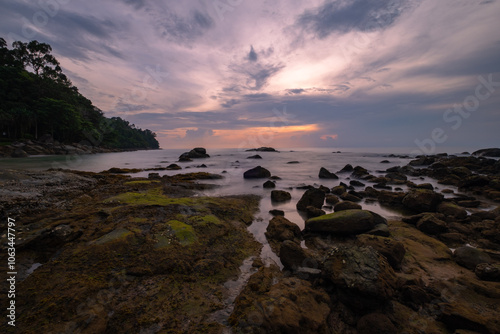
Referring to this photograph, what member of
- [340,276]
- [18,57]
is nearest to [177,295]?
[340,276]

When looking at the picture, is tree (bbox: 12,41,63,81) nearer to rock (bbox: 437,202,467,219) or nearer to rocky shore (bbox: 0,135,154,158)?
rocky shore (bbox: 0,135,154,158)

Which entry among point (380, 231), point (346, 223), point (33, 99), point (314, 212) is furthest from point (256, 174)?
point (33, 99)

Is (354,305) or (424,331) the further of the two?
(354,305)

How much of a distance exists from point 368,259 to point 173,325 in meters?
4.01

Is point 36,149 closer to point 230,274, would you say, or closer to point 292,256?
point 230,274

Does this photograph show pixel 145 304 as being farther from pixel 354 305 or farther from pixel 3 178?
pixel 3 178

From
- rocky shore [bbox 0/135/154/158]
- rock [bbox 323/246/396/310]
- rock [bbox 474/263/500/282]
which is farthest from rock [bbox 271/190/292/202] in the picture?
rocky shore [bbox 0/135/154/158]

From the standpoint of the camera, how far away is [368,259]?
14.1 ft

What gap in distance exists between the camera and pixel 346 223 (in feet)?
24.5

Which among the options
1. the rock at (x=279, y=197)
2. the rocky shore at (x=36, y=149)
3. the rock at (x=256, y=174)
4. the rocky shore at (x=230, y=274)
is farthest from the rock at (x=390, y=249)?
the rocky shore at (x=36, y=149)

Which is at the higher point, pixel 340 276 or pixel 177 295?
pixel 340 276

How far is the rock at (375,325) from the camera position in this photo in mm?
3409

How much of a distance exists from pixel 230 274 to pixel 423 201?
460 inches

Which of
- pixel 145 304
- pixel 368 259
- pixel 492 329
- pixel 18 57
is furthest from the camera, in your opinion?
pixel 18 57
